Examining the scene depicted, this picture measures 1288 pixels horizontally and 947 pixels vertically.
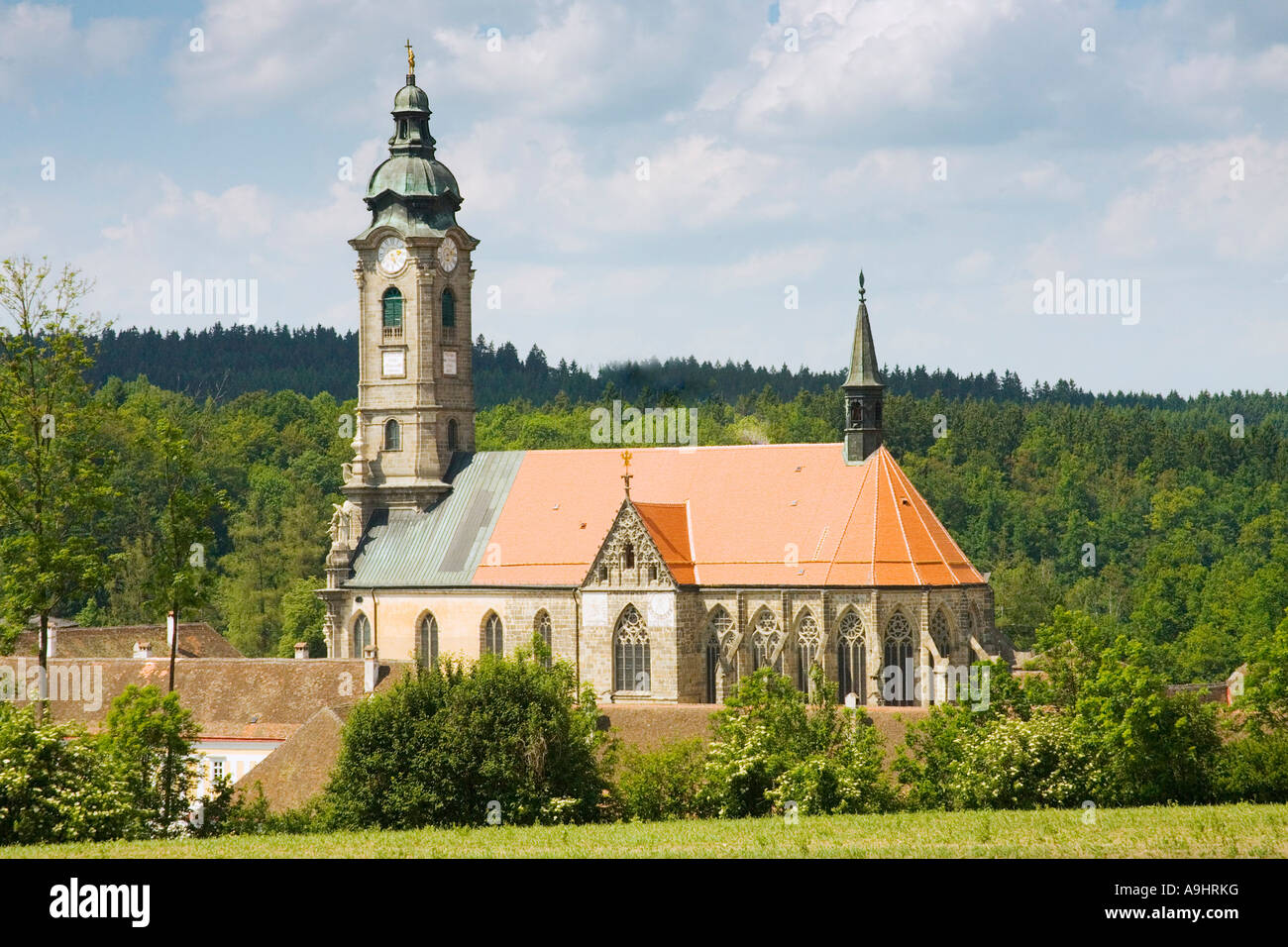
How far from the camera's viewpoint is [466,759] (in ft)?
141

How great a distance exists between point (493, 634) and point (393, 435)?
9.44 m

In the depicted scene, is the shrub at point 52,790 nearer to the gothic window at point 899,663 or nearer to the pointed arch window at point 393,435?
the gothic window at point 899,663

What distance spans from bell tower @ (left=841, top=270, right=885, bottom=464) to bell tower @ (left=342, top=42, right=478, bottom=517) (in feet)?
54.1

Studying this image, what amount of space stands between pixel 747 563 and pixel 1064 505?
85.1 metres

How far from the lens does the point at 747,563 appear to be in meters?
62.0

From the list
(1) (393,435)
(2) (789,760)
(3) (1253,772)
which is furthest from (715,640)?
(3) (1253,772)

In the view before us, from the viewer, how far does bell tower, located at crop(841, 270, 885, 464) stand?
62312 mm

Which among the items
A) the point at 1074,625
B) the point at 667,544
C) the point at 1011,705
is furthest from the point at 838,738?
the point at 667,544

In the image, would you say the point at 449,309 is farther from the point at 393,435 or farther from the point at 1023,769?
the point at 1023,769

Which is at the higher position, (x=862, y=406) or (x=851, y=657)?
(x=862, y=406)

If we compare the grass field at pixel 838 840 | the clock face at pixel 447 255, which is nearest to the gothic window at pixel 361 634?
the clock face at pixel 447 255

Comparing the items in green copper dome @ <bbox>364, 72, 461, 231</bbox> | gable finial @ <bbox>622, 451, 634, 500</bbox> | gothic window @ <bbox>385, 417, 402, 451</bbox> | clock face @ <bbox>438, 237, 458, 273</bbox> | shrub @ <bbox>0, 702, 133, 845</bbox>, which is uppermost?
green copper dome @ <bbox>364, 72, 461, 231</bbox>

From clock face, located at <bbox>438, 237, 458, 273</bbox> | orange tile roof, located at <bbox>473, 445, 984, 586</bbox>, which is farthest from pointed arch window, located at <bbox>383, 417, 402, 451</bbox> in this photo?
clock face, located at <bbox>438, 237, 458, 273</bbox>

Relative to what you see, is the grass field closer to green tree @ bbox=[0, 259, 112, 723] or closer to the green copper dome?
green tree @ bbox=[0, 259, 112, 723]
